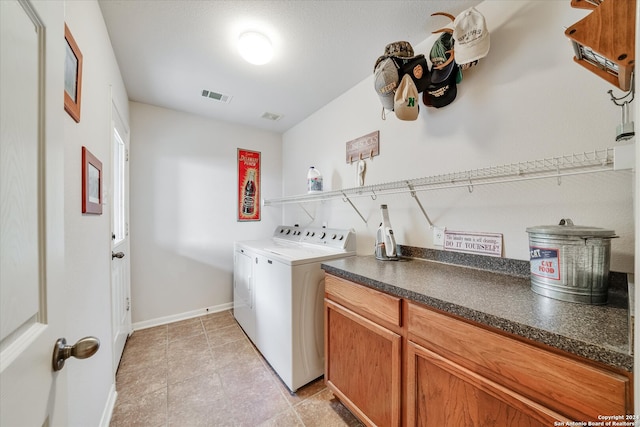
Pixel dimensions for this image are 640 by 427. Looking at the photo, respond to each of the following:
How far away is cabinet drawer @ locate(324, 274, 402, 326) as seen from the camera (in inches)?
42.9

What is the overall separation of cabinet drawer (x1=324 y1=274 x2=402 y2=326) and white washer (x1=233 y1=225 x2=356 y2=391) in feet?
0.80

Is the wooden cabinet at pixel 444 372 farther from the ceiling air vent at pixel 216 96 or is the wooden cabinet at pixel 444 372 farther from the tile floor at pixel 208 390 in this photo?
the ceiling air vent at pixel 216 96

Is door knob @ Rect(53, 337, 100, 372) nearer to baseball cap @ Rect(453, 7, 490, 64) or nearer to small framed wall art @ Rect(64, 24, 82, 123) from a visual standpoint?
small framed wall art @ Rect(64, 24, 82, 123)

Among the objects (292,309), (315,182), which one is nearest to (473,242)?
(292,309)

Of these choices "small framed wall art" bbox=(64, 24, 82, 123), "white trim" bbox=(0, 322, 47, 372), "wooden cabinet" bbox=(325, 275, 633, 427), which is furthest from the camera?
"small framed wall art" bbox=(64, 24, 82, 123)

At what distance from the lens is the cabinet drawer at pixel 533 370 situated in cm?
58

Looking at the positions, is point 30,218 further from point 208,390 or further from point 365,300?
point 208,390

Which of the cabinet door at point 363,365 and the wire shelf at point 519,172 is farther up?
the wire shelf at point 519,172

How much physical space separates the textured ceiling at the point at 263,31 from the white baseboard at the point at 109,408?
229cm

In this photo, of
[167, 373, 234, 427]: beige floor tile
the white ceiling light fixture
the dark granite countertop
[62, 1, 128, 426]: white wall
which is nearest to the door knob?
[62, 1, 128, 426]: white wall

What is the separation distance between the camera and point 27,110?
0.45 metres

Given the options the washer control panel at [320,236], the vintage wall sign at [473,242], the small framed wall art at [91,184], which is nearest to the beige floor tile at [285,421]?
the washer control panel at [320,236]

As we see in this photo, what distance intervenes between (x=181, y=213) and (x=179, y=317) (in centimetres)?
116

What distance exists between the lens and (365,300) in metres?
1.23
